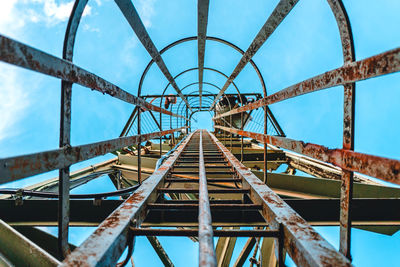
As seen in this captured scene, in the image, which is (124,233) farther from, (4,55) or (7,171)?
(4,55)

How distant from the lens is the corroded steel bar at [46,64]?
2.73 feet

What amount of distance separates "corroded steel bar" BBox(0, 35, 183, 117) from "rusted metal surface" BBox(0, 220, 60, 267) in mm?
1207

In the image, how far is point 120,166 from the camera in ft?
18.2

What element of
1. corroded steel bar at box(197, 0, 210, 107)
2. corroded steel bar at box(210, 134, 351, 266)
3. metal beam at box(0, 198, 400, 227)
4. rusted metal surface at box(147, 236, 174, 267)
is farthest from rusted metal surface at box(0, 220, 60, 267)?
rusted metal surface at box(147, 236, 174, 267)

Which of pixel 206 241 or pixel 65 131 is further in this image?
pixel 65 131

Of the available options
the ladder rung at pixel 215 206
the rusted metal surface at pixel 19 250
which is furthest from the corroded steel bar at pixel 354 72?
the rusted metal surface at pixel 19 250

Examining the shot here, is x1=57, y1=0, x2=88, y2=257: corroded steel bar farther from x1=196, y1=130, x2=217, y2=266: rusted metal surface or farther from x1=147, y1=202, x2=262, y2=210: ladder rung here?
x1=196, y1=130, x2=217, y2=266: rusted metal surface

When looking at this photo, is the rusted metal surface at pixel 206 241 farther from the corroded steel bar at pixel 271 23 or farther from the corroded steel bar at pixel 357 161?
the corroded steel bar at pixel 271 23

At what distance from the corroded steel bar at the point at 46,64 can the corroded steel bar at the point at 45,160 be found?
39cm

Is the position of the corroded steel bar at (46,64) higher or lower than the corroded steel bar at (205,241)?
higher

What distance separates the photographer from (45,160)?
3.32 ft

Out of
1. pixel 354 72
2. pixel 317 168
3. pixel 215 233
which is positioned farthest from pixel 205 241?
pixel 317 168

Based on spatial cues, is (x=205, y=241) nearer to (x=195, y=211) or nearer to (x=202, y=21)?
(x=195, y=211)

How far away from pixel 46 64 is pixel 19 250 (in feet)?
5.32
